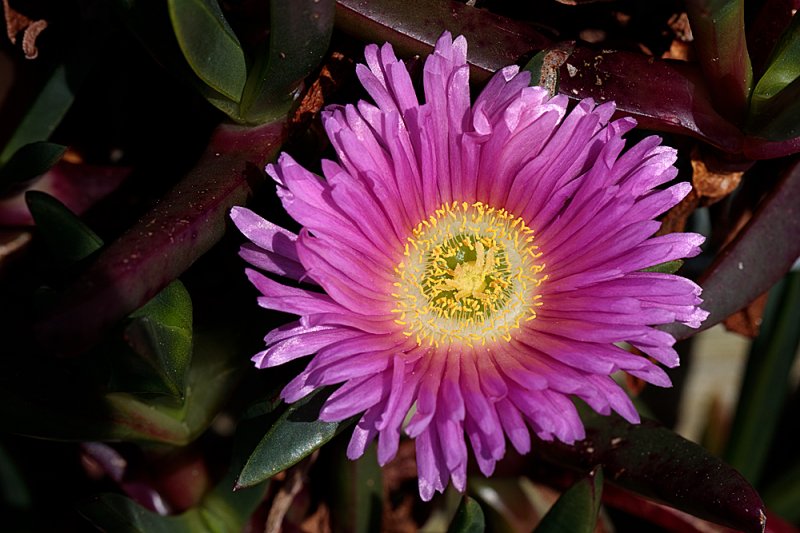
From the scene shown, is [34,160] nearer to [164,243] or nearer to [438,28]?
[164,243]

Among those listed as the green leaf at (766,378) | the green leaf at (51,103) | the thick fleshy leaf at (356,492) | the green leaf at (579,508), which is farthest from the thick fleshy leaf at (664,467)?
the green leaf at (51,103)

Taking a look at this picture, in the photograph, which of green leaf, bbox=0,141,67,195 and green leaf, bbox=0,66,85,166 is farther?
green leaf, bbox=0,66,85,166

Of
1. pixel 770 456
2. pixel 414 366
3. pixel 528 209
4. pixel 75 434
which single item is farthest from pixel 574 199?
pixel 770 456

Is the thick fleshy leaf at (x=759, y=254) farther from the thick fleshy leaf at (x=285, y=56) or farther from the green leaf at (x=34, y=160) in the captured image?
the green leaf at (x=34, y=160)

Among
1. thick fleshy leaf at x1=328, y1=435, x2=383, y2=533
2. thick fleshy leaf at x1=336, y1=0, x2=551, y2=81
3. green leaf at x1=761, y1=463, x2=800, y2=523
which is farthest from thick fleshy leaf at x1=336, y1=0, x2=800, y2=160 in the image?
green leaf at x1=761, y1=463, x2=800, y2=523

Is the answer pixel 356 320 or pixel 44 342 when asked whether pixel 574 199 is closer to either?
pixel 356 320

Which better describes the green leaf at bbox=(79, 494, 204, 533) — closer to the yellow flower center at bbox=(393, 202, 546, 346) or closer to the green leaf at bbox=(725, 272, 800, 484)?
the yellow flower center at bbox=(393, 202, 546, 346)
